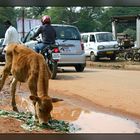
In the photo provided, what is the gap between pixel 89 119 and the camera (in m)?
3.97

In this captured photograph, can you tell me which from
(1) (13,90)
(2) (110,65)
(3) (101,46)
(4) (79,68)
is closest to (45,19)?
(1) (13,90)

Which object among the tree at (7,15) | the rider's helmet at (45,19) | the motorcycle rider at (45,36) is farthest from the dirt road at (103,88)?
the tree at (7,15)

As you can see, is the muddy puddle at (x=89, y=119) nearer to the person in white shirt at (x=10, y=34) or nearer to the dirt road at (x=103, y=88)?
the dirt road at (x=103, y=88)

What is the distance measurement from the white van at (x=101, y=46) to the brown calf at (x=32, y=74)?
2.17 ft

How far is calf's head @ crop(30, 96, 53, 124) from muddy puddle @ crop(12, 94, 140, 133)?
289mm

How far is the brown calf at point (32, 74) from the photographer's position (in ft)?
11.0

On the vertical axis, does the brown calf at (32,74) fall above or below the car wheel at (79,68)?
above

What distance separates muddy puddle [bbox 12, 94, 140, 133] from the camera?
3.65 m

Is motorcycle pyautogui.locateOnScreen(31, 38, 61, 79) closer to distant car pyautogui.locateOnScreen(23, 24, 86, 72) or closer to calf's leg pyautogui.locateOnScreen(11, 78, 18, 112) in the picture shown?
distant car pyautogui.locateOnScreen(23, 24, 86, 72)

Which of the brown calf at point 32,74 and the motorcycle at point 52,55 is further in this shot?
the motorcycle at point 52,55

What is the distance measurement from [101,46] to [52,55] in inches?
46.9

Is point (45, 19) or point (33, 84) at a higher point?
point (45, 19)

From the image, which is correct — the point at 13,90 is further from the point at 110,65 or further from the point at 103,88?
the point at 110,65

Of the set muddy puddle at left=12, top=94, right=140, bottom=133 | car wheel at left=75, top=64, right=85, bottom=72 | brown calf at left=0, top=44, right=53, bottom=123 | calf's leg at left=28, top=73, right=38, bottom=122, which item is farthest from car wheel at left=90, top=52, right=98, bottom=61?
calf's leg at left=28, top=73, right=38, bottom=122
